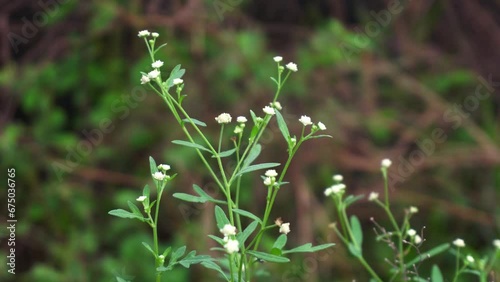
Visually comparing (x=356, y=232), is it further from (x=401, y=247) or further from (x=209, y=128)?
(x=209, y=128)

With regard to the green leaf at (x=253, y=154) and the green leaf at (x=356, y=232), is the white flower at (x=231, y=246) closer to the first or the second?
the green leaf at (x=253, y=154)

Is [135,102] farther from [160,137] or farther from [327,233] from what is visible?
[327,233]

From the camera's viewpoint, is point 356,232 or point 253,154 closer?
point 253,154

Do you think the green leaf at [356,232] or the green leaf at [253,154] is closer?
the green leaf at [253,154]

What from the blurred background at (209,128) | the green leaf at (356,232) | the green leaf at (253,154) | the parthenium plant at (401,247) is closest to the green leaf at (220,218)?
the green leaf at (253,154)

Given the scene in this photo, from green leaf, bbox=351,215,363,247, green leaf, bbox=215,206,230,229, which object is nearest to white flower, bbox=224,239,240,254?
green leaf, bbox=215,206,230,229

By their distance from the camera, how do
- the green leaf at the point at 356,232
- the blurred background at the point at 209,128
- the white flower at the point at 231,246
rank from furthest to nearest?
the blurred background at the point at 209,128
the green leaf at the point at 356,232
the white flower at the point at 231,246

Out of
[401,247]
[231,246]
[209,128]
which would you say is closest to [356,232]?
[401,247]

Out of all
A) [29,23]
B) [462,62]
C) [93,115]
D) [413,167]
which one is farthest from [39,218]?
[462,62]
